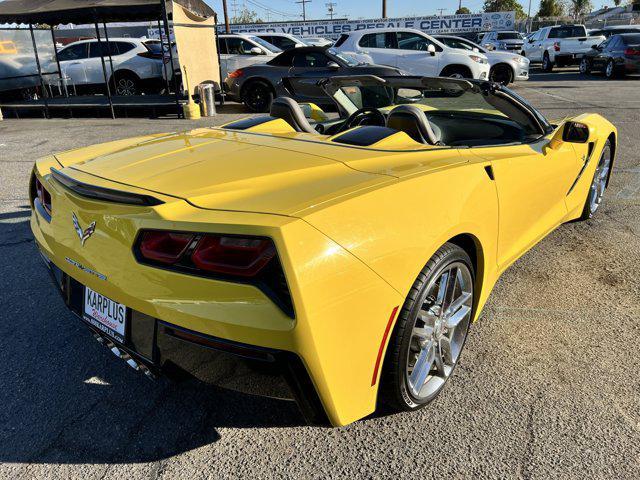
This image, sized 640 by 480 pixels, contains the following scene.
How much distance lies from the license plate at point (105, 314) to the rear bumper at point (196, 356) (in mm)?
35

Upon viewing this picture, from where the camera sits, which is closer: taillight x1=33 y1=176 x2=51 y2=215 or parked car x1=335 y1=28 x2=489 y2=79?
taillight x1=33 y1=176 x2=51 y2=215

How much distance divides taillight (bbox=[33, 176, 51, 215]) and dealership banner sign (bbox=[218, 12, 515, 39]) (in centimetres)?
3254

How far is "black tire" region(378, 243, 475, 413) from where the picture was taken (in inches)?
73.2

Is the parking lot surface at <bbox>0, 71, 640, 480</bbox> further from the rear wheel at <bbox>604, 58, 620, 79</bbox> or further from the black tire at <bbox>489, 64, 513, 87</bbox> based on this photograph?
the rear wheel at <bbox>604, 58, 620, 79</bbox>

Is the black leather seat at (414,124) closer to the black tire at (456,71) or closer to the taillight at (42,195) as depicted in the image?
the taillight at (42,195)

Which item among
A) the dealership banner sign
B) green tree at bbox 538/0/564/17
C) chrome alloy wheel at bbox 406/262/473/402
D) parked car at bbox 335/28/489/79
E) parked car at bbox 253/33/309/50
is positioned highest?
green tree at bbox 538/0/564/17

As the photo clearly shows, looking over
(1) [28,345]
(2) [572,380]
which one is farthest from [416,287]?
(1) [28,345]

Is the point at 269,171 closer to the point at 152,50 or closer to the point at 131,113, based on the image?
the point at 131,113

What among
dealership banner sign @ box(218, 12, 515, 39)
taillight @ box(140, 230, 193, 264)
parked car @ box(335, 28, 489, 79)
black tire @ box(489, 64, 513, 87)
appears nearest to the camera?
taillight @ box(140, 230, 193, 264)

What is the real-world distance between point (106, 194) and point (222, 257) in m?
0.60

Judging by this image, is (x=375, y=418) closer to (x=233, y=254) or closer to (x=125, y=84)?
(x=233, y=254)

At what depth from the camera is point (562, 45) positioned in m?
20.3

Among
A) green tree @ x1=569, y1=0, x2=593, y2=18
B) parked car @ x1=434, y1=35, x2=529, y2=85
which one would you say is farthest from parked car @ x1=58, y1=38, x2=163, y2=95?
green tree @ x1=569, y1=0, x2=593, y2=18

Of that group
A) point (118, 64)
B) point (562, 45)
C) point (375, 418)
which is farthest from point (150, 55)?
point (562, 45)
